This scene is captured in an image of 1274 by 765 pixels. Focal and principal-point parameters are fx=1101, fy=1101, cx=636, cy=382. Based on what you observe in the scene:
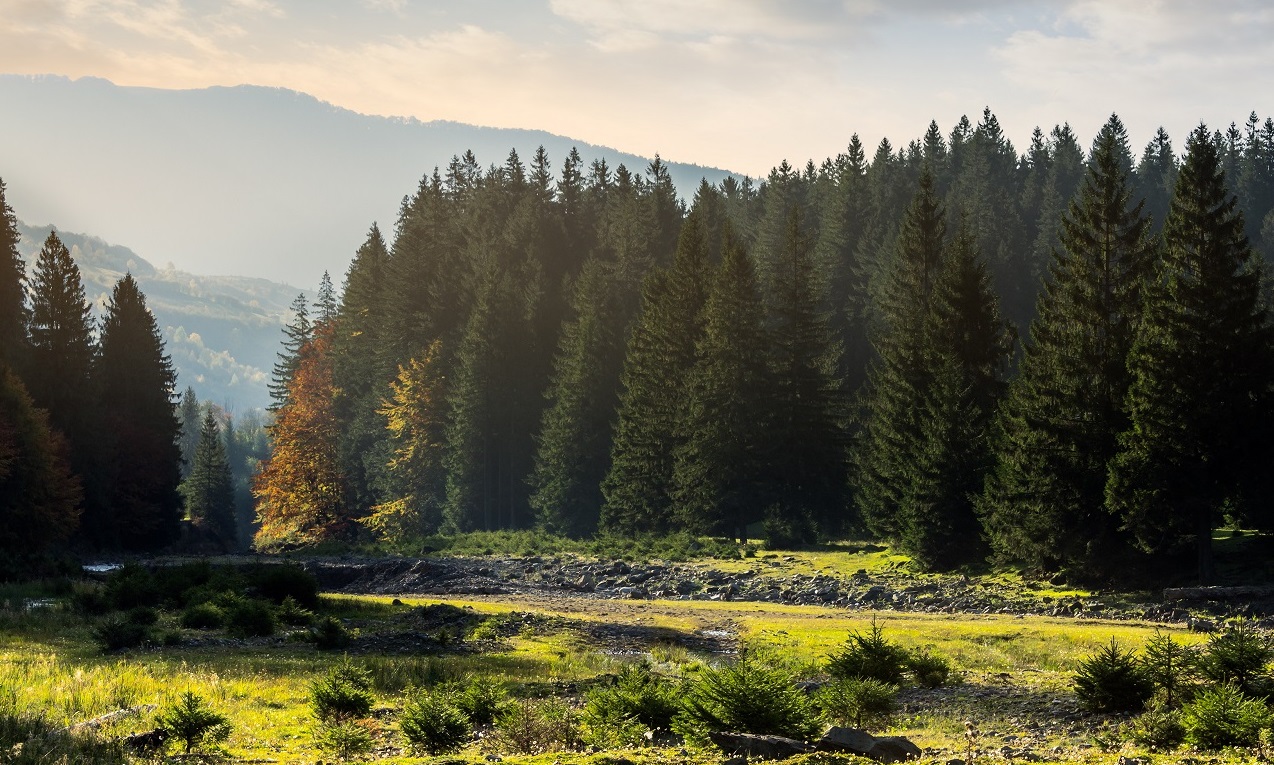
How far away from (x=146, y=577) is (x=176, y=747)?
23289 mm

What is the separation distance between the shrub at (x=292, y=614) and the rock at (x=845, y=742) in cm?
2181

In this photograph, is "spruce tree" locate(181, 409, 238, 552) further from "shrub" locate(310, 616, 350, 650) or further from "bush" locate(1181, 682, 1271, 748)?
"bush" locate(1181, 682, 1271, 748)

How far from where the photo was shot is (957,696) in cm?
2014

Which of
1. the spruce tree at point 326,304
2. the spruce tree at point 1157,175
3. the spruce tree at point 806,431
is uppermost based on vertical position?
the spruce tree at point 1157,175

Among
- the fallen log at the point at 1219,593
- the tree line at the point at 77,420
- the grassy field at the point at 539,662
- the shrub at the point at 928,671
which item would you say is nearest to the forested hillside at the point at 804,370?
the fallen log at the point at 1219,593

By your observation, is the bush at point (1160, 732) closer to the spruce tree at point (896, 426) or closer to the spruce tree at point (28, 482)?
the spruce tree at point (896, 426)

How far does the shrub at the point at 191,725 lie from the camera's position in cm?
1497

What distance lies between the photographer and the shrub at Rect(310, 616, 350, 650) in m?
27.8

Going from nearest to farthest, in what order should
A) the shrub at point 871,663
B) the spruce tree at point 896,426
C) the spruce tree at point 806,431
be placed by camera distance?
the shrub at point 871,663, the spruce tree at point 896,426, the spruce tree at point 806,431

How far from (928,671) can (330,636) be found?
48.9ft

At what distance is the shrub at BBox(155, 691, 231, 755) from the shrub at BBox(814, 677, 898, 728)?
8939 mm

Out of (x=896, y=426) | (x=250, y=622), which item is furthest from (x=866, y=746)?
(x=896, y=426)

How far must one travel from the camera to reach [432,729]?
15.3 metres

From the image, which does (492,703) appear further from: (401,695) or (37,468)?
(37,468)
